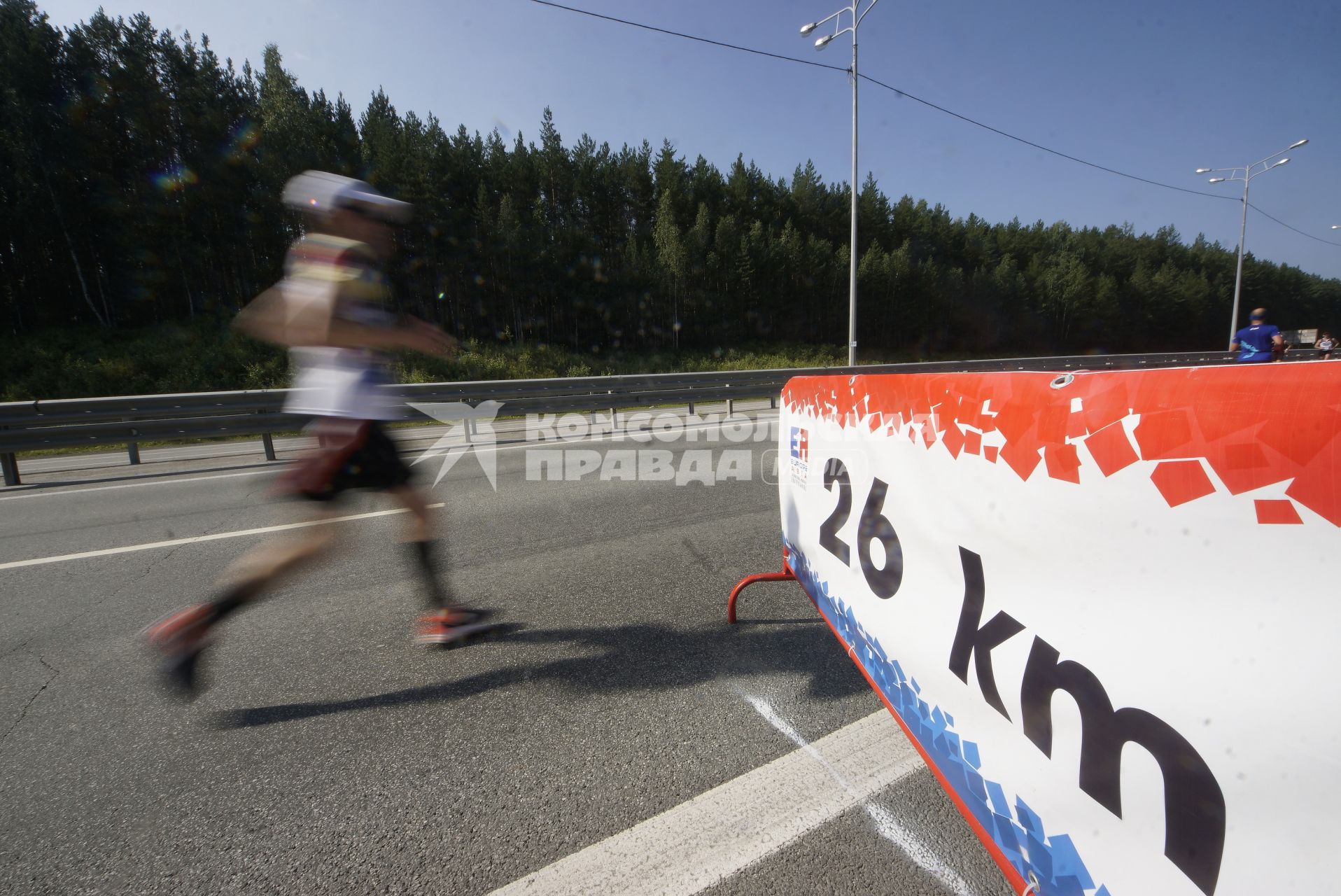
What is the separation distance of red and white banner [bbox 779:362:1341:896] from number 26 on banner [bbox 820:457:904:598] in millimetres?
106

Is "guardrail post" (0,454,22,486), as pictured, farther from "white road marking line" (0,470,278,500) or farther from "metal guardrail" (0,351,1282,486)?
"white road marking line" (0,470,278,500)

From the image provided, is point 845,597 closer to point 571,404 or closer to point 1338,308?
point 571,404

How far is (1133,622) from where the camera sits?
96 centimetres

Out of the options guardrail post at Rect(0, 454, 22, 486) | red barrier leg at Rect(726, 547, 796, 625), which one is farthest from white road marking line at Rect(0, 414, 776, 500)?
red barrier leg at Rect(726, 547, 796, 625)

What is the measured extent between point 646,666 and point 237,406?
8.62m

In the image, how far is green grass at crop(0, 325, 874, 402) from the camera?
60.4ft

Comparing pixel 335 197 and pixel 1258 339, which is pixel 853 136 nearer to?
pixel 1258 339

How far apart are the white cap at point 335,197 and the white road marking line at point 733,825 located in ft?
8.01

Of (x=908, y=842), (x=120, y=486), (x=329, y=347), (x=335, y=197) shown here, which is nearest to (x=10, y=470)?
(x=120, y=486)

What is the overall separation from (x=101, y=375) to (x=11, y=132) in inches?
665

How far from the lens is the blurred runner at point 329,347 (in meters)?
2.32

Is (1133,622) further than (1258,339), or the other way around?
(1258,339)

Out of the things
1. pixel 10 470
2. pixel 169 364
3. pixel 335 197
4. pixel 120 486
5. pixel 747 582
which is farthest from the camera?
pixel 169 364

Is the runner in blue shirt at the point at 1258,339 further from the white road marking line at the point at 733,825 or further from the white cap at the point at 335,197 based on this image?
the white cap at the point at 335,197
